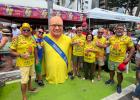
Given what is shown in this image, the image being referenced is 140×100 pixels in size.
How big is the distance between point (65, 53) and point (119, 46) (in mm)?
1618

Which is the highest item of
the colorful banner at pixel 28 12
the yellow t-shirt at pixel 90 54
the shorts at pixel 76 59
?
the colorful banner at pixel 28 12

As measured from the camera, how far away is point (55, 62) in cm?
656

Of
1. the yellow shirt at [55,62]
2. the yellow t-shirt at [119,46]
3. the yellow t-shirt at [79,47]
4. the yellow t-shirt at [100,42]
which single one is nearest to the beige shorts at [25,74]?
the yellow shirt at [55,62]

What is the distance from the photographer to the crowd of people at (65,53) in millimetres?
5203

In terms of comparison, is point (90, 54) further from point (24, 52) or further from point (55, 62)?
point (24, 52)

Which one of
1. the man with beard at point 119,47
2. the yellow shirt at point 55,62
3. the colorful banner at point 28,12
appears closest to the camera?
the man with beard at point 119,47

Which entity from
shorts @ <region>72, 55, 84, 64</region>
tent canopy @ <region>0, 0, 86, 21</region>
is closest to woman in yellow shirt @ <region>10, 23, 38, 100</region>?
shorts @ <region>72, 55, 84, 64</region>

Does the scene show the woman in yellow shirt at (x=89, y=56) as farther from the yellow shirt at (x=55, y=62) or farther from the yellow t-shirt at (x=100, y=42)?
the yellow shirt at (x=55, y=62)

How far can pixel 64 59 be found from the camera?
6.69 meters

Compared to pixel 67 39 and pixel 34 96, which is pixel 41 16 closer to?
pixel 67 39

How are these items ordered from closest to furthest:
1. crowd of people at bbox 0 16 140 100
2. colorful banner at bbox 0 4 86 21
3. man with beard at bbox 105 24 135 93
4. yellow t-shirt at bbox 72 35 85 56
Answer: crowd of people at bbox 0 16 140 100
man with beard at bbox 105 24 135 93
yellow t-shirt at bbox 72 35 85 56
colorful banner at bbox 0 4 86 21

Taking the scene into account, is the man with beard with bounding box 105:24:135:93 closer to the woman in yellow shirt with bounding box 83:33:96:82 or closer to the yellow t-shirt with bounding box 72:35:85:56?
the woman in yellow shirt with bounding box 83:33:96:82

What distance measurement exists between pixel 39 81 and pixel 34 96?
873 millimetres

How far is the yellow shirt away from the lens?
258 inches
